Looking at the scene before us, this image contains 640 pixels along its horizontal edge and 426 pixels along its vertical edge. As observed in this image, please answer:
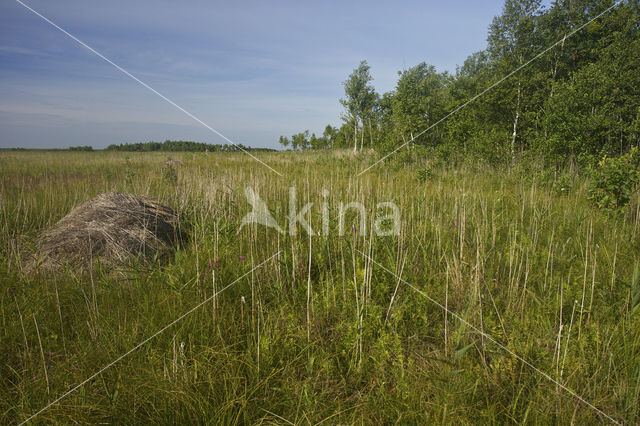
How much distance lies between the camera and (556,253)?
3551 mm

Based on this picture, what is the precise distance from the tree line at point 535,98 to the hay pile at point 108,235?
4114mm

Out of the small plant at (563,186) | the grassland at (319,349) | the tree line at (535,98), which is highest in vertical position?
the tree line at (535,98)

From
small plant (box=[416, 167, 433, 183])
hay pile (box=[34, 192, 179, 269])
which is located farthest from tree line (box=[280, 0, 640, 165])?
hay pile (box=[34, 192, 179, 269])

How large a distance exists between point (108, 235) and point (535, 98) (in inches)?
1045

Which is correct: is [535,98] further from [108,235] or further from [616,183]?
[108,235]

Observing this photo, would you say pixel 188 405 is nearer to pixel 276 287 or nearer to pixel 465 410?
pixel 276 287

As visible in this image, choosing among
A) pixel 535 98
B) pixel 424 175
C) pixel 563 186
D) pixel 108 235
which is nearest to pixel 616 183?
pixel 563 186

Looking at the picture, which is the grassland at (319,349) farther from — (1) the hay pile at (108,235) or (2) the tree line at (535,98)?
(2) the tree line at (535,98)

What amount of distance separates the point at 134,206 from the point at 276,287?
11.9 ft

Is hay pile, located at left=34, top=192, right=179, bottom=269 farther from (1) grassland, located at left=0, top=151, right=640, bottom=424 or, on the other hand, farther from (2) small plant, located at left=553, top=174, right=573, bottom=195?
(2) small plant, located at left=553, top=174, right=573, bottom=195

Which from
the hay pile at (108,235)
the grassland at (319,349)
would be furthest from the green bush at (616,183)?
the hay pile at (108,235)

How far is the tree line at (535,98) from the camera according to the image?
11.1m

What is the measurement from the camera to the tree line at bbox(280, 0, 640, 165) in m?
11.1

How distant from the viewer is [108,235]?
4.17m
